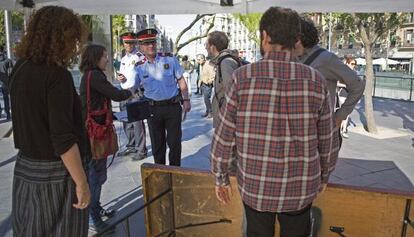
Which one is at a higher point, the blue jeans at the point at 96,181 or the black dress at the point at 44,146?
the black dress at the point at 44,146

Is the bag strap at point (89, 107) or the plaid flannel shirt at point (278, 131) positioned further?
the bag strap at point (89, 107)

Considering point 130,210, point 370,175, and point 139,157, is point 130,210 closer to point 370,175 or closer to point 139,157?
point 139,157

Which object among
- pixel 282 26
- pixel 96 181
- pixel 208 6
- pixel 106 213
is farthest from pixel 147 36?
pixel 282 26

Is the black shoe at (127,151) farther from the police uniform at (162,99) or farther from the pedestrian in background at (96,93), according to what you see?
the pedestrian in background at (96,93)

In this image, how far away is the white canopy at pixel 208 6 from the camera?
328 centimetres

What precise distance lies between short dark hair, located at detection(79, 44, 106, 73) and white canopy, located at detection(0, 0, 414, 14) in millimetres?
502

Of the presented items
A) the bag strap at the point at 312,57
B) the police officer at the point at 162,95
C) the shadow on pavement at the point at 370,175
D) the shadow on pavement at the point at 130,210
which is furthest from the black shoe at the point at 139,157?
the bag strap at the point at 312,57

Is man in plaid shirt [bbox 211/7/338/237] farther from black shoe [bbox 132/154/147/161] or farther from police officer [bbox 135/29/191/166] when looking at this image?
black shoe [bbox 132/154/147/161]

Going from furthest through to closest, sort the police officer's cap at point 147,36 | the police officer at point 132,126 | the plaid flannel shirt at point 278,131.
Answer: the police officer at point 132,126, the police officer's cap at point 147,36, the plaid flannel shirt at point 278,131

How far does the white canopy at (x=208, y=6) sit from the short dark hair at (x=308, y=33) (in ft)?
2.18

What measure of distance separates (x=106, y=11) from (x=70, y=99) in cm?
220

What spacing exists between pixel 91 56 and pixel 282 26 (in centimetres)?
221

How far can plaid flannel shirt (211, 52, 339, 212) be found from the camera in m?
1.76

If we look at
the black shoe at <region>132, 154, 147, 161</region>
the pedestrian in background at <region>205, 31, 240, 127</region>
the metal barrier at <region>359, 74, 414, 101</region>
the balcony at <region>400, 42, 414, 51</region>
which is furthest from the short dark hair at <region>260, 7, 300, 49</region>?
the balcony at <region>400, 42, 414, 51</region>
